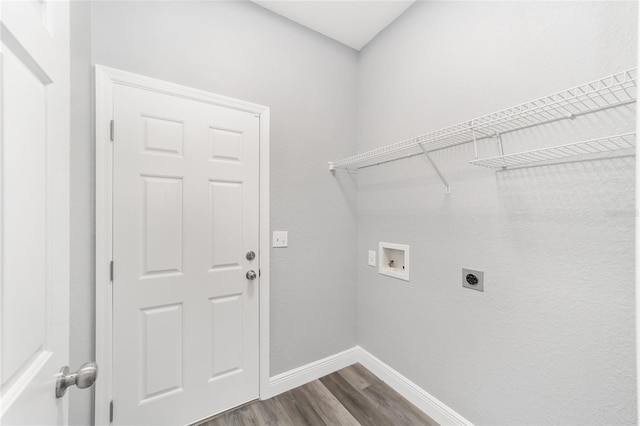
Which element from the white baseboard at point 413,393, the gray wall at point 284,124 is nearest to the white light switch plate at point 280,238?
the gray wall at point 284,124

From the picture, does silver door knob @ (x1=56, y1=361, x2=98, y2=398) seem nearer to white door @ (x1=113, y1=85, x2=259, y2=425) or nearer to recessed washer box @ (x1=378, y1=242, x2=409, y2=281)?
white door @ (x1=113, y1=85, x2=259, y2=425)

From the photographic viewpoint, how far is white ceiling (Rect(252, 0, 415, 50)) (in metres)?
1.73

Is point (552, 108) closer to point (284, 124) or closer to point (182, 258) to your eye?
point (284, 124)

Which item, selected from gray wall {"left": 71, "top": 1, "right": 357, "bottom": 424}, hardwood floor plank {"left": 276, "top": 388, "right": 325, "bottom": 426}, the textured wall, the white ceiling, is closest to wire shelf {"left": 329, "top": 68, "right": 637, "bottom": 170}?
gray wall {"left": 71, "top": 1, "right": 357, "bottom": 424}

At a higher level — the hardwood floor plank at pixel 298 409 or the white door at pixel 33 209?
the white door at pixel 33 209

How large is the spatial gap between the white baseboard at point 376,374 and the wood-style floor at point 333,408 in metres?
0.04

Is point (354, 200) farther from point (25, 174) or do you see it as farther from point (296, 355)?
point (25, 174)

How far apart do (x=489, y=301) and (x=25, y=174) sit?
1757mm

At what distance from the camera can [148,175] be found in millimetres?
1398

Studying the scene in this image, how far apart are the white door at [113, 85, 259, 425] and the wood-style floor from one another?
0.35 ft

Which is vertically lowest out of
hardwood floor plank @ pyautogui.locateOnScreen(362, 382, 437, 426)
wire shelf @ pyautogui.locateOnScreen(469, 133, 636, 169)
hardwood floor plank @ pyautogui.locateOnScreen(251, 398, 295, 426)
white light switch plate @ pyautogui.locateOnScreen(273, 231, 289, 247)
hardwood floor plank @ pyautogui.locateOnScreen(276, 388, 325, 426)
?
hardwood floor plank @ pyautogui.locateOnScreen(276, 388, 325, 426)

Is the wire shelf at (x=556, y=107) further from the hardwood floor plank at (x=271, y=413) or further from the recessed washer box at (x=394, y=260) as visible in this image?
the hardwood floor plank at (x=271, y=413)

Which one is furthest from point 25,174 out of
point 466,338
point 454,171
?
point 466,338

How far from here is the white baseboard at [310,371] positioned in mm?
1793
